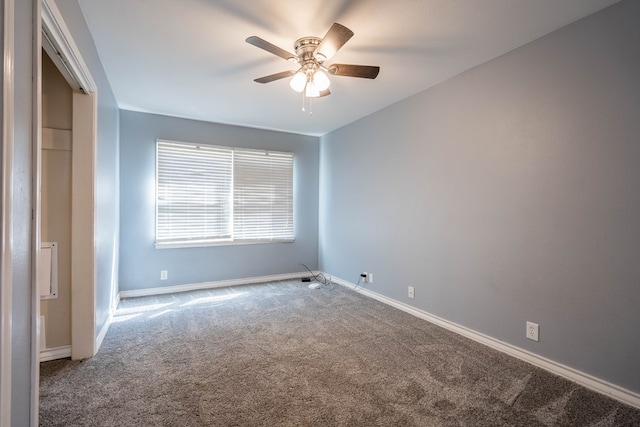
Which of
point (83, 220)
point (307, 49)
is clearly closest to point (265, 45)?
point (307, 49)

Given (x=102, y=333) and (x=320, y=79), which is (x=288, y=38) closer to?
(x=320, y=79)

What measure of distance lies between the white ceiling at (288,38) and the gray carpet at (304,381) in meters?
2.51

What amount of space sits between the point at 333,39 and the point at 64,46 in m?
1.59

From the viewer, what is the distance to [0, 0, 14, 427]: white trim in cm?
95

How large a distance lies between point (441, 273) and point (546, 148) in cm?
146

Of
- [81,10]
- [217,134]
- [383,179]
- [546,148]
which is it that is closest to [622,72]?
[546,148]

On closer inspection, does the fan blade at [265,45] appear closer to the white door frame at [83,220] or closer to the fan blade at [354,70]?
the fan blade at [354,70]

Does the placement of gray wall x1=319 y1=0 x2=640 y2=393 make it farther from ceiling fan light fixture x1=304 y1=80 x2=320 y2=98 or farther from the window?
the window

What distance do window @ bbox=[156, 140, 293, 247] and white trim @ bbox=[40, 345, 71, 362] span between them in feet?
6.29

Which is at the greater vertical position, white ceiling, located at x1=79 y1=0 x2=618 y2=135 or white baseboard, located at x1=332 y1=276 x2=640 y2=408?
white ceiling, located at x1=79 y1=0 x2=618 y2=135

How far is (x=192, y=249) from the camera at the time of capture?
14.3 feet

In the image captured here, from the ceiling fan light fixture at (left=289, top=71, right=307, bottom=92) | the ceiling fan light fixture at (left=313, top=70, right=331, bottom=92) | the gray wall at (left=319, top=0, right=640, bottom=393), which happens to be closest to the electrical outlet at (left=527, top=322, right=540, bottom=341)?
the gray wall at (left=319, top=0, right=640, bottom=393)

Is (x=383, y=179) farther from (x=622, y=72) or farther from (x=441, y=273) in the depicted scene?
(x=622, y=72)

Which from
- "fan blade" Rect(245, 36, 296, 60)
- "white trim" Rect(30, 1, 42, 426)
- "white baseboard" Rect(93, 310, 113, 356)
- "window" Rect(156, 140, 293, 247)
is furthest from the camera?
"window" Rect(156, 140, 293, 247)
